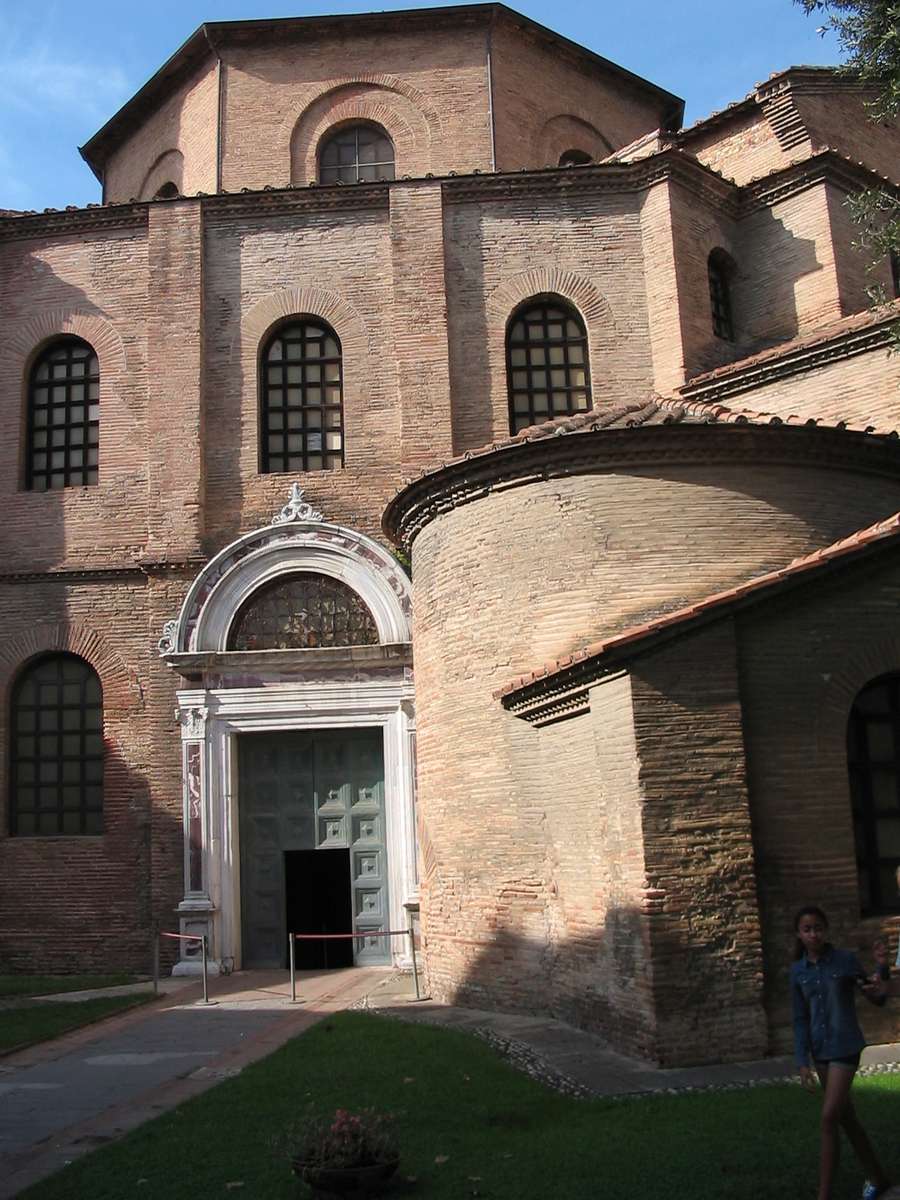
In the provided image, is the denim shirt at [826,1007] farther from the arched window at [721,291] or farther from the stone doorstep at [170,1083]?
the arched window at [721,291]

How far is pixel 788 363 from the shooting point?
14.6 metres

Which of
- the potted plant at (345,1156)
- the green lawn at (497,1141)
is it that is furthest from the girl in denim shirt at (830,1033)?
the potted plant at (345,1156)

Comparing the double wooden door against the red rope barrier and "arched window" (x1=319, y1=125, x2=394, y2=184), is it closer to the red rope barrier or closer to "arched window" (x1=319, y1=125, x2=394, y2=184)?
the red rope barrier

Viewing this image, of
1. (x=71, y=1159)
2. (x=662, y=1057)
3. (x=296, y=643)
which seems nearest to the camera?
(x=71, y=1159)

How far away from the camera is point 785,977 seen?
832 centimetres

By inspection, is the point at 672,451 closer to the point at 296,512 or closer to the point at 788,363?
the point at 788,363

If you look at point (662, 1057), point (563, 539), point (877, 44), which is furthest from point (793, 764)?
point (877, 44)

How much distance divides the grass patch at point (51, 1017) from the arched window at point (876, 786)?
23.6 feet

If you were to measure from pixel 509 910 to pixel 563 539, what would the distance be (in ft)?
10.8

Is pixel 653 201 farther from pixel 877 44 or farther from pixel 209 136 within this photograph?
pixel 209 136

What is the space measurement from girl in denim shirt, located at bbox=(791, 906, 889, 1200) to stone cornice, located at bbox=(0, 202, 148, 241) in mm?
15240

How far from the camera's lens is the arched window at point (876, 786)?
905cm

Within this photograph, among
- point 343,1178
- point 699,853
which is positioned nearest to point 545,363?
point 699,853

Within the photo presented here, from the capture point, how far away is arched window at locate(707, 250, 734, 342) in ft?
57.8
